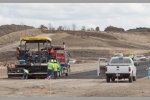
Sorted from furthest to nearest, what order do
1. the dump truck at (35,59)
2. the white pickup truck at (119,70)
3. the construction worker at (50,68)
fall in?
1. the dump truck at (35,59)
2. the construction worker at (50,68)
3. the white pickup truck at (119,70)

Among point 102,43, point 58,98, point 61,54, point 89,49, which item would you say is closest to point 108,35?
point 102,43

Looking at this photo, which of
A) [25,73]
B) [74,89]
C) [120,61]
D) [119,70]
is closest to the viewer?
[74,89]

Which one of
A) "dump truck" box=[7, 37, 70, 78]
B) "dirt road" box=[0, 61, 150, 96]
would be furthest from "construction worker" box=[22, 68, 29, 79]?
"dirt road" box=[0, 61, 150, 96]

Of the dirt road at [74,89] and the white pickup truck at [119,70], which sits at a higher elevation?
the white pickup truck at [119,70]

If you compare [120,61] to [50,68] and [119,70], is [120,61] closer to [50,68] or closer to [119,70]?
[119,70]

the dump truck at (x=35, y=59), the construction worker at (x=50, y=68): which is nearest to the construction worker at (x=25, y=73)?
the dump truck at (x=35, y=59)

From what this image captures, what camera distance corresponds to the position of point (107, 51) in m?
115

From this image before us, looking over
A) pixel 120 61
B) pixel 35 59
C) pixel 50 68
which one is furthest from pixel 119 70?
pixel 35 59

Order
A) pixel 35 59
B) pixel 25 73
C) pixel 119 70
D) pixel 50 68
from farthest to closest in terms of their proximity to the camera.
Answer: pixel 35 59 → pixel 25 73 → pixel 50 68 → pixel 119 70

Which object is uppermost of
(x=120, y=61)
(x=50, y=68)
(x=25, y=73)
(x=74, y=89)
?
(x=120, y=61)

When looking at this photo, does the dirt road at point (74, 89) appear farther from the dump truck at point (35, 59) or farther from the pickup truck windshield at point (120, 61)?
the dump truck at point (35, 59)

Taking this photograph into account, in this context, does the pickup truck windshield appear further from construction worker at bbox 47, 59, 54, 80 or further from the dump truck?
the dump truck

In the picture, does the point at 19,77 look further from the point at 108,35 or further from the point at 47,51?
the point at 108,35

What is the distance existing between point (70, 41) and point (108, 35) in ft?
116
